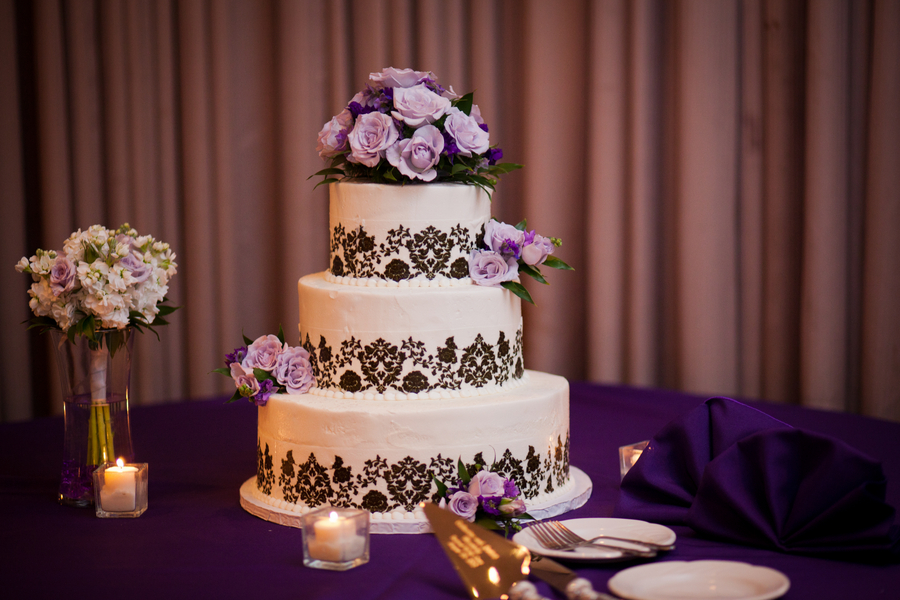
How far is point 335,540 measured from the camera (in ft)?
5.69

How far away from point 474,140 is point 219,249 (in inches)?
100

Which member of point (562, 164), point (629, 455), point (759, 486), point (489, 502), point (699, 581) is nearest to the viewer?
point (699, 581)

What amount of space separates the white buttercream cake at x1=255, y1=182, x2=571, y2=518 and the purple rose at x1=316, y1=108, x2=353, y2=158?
100 millimetres

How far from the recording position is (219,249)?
4.40m

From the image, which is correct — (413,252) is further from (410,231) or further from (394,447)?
(394,447)

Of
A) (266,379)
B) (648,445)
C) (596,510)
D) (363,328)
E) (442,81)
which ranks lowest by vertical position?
(596,510)

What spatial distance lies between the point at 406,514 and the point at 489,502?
220 mm

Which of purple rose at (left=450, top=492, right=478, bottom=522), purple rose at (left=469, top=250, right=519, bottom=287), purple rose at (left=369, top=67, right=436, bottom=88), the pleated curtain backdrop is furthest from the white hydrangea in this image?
the pleated curtain backdrop

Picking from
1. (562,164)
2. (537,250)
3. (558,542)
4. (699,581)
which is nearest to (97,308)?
(537,250)

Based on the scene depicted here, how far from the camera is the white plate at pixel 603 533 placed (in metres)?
1.72

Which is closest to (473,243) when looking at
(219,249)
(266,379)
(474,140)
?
(474,140)

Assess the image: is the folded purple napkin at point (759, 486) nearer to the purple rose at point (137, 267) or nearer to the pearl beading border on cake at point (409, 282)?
the pearl beading border on cake at point (409, 282)

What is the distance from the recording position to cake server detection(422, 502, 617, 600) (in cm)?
159

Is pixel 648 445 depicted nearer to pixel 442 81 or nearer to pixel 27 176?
pixel 442 81
